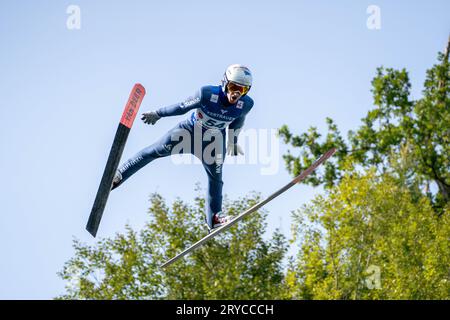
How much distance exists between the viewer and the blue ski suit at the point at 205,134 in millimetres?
15055

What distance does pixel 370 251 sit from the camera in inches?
1587

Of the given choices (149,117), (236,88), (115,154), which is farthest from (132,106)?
(236,88)

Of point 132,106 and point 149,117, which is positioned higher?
point 132,106

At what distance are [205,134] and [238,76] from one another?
121 centimetres

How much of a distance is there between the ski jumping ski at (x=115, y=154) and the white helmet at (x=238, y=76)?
145 cm

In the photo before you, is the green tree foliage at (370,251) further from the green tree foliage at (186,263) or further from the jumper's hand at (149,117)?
the jumper's hand at (149,117)

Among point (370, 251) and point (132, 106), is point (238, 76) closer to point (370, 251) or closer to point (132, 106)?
point (132, 106)

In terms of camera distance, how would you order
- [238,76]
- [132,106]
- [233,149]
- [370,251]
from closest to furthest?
1. [238,76]
2. [132,106]
3. [233,149]
4. [370,251]

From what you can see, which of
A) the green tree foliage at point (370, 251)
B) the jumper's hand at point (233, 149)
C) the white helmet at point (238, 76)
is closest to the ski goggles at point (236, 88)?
the white helmet at point (238, 76)

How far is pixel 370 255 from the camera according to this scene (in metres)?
40.2

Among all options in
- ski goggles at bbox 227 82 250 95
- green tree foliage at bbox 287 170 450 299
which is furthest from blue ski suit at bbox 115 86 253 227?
green tree foliage at bbox 287 170 450 299

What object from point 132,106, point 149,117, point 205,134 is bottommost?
point 205,134
